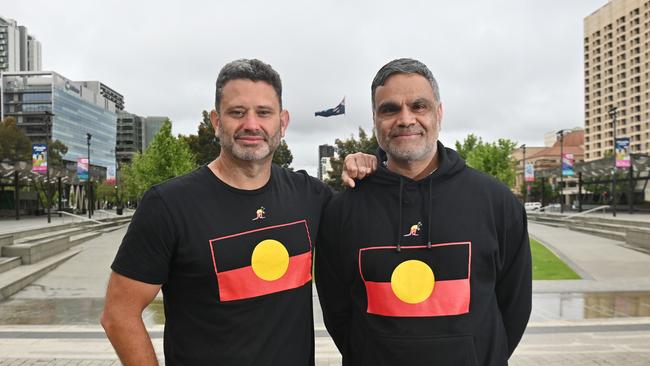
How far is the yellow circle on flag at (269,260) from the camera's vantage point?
105 inches

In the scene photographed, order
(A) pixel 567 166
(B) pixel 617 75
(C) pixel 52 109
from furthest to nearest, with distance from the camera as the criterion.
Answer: (C) pixel 52 109 < (B) pixel 617 75 < (A) pixel 567 166

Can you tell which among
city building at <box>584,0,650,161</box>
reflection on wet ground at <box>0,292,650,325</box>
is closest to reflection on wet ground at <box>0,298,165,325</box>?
reflection on wet ground at <box>0,292,650,325</box>

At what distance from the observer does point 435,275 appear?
2.64m

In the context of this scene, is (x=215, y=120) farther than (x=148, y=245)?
Yes

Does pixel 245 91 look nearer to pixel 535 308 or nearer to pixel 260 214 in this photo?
pixel 260 214

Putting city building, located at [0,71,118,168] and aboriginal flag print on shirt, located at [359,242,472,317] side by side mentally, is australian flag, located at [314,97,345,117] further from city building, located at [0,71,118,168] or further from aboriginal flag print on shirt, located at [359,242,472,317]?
city building, located at [0,71,118,168]

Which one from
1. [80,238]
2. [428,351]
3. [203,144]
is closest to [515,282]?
[428,351]

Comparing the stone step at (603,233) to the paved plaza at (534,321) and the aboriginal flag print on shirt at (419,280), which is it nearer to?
the paved plaza at (534,321)

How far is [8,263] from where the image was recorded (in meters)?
13.0

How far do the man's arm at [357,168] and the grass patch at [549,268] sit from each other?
11.5 meters

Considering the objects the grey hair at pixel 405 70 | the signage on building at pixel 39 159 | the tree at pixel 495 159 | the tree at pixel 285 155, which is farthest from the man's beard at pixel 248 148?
the tree at pixel 495 159

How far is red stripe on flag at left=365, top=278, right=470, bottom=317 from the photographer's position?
259 centimetres

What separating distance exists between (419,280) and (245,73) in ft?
4.87

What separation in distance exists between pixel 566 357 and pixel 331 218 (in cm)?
520
